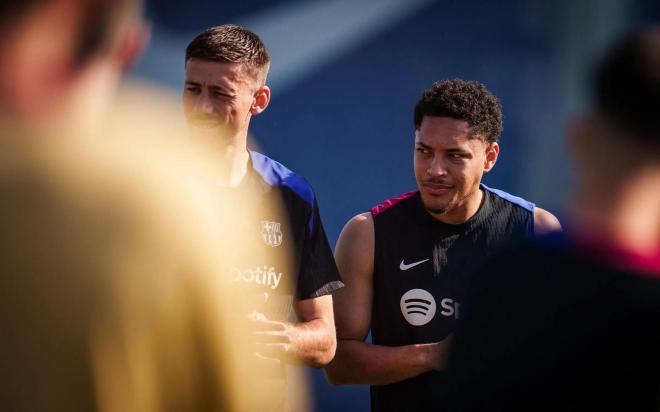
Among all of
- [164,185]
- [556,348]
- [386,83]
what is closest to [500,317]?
[556,348]

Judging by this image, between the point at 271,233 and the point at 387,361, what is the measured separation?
0.51m

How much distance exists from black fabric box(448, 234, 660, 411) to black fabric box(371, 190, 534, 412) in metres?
1.51

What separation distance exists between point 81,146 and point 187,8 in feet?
8.20

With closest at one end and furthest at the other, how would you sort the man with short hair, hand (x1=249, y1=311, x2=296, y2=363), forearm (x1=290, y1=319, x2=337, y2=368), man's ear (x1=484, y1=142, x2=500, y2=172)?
hand (x1=249, y1=311, x2=296, y2=363) < forearm (x1=290, y1=319, x2=337, y2=368) < the man with short hair < man's ear (x1=484, y1=142, x2=500, y2=172)

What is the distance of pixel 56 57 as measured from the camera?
32.1 inches

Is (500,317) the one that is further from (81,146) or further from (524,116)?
(524,116)

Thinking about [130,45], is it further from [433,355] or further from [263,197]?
[433,355]

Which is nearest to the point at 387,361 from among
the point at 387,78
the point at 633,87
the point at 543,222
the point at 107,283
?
the point at 543,222

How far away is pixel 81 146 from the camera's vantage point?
833 mm

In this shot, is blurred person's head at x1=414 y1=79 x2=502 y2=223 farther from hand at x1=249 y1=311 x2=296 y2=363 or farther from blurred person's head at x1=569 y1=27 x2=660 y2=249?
blurred person's head at x1=569 y1=27 x2=660 y2=249

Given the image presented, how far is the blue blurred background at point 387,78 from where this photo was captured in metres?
3.27

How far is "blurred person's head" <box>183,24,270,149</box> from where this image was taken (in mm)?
2402

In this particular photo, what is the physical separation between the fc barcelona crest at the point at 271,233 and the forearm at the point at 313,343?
251 millimetres

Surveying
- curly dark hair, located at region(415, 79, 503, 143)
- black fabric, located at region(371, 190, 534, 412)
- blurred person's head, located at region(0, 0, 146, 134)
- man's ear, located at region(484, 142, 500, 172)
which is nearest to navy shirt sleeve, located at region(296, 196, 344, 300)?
black fabric, located at region(371, 190, 534, 412)
